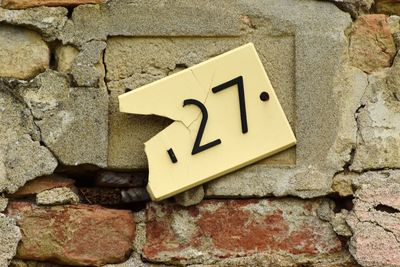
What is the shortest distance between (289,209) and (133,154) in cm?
41

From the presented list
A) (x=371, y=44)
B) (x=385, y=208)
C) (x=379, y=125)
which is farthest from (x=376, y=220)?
(x=371, y=44)

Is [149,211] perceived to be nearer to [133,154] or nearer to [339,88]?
[133,154]

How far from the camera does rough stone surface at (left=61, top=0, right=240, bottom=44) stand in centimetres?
213

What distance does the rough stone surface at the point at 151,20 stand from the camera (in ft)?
6.98

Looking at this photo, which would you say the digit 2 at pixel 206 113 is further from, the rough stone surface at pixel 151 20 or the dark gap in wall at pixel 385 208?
the dark gap in wall at pixel 385 208

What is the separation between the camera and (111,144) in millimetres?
2109

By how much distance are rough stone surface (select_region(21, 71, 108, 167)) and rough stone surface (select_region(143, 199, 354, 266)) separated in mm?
219

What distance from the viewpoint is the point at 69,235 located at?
6.82ft

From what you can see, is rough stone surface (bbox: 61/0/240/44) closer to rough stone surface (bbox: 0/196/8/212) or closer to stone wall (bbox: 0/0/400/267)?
stone wall (bbox: 0/0/400/267)

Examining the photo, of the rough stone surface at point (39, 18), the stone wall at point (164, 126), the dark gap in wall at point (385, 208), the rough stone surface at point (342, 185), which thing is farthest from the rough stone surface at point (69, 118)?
the dark gap in wall at point (385, 208)

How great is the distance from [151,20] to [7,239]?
0.65 metres

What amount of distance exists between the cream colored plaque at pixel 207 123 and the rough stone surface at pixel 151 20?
110mm

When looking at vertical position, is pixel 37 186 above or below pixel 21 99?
below

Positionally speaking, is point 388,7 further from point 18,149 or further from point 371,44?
point 18,149
